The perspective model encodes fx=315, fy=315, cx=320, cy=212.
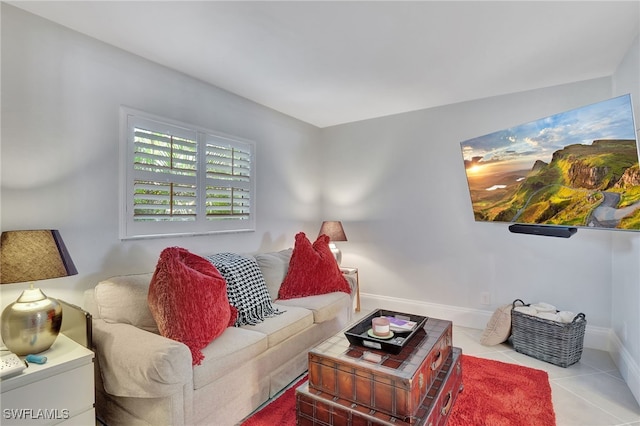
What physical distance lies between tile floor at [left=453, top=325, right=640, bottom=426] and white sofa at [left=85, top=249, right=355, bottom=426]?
1.65m

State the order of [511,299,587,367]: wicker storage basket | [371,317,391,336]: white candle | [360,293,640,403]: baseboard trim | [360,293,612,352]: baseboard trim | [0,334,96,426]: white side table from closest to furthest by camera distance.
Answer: [0,334,96,426]: white side table
[371,317,391,336]: white candle
[360,293,640,403]: baseboard trim
[511,299,587,367]: wicker storage basket
[360,293,612,352]: baseboard trim

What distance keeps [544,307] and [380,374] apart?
211 centimetres

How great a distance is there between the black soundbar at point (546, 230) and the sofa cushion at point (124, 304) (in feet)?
8.92

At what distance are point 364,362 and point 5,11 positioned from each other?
2.70 meters

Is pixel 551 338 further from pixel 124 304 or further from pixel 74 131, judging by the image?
pixel 74 131

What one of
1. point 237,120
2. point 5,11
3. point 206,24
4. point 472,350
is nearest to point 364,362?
point 472,350

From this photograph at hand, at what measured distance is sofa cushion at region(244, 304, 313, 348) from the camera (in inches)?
81.2

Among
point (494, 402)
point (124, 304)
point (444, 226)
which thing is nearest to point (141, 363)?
point (124, 304)

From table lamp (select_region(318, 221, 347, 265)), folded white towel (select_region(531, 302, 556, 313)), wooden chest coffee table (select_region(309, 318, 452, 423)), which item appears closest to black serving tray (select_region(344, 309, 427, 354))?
wooden chest coffee table (select_region(309, 318, 452, 423))

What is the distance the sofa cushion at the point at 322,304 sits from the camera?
2494 mm

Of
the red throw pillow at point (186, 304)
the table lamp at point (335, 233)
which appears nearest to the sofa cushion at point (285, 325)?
the red throw pillow at point (186, 304)

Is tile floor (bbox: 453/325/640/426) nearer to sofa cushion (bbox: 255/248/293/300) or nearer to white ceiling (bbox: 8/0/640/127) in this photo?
sofa cushion (bbox: 255/248/293/300)

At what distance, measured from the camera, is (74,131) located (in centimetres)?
199

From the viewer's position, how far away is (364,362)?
5.08 feet
